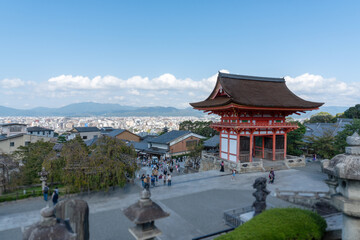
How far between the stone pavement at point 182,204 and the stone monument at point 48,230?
8140 millimetres

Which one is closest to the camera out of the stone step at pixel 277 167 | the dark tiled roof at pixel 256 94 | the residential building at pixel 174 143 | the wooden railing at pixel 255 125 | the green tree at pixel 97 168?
the green tree at pixel 97 168

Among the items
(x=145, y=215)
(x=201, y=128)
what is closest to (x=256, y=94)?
(x=145, y=215)

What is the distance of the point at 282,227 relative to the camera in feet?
21.1

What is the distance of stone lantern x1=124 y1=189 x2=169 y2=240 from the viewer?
6.15 metres

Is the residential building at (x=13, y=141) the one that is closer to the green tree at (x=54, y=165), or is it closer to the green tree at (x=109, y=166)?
the green tree at (x=54, y=165)

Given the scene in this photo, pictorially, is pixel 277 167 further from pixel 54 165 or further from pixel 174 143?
pixel 174 143

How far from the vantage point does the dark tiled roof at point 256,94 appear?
74.1ft

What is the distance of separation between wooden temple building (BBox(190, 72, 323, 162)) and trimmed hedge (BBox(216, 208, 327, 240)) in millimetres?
14655

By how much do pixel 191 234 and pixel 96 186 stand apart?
28.5ft

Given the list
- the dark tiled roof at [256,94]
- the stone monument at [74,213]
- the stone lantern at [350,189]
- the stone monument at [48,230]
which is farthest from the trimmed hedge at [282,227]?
the dark tiled roof at [256,94]

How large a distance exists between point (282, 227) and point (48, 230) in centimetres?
590

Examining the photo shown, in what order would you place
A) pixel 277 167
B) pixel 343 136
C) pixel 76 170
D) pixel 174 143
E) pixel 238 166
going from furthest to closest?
pixel 174 143
pixel 277 167
pixel 343 136
pixel 238 166
pixel 76 170

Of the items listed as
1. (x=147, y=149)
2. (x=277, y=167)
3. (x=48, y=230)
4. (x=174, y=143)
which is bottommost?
(x=147, y=149)

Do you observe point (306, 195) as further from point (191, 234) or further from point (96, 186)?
point (96, 186)
